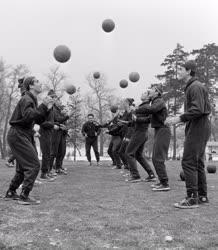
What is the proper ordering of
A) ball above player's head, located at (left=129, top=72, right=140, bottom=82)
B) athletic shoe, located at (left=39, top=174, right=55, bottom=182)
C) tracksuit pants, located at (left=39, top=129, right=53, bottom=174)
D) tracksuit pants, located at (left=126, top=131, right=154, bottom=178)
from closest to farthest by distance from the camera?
tracksuit pants, located at (left=126, top=131, right=154, bottom=178), tracksuit pants, located at (left=39, top=129, right=53, bottom=174), athletic shoe, located at (left=39, top=174, right=55, bottom=182), ball above player's head, located at (left=129, top=72, right=140, bottom=82)

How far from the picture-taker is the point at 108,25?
1327cm

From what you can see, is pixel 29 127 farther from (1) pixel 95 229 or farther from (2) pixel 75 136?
(2) pixel 75 136

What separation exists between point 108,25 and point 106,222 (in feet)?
32.5

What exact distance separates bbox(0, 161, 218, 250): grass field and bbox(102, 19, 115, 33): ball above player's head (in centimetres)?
794

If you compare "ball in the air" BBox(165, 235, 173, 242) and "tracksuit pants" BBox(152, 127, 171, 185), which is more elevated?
"tracksuit pants" BBox(152, 127, 171, 185)

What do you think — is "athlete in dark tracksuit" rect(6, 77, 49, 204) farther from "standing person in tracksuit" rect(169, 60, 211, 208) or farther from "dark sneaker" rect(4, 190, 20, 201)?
"standing person in tracksuit" rect(169, 60, 211, 208)

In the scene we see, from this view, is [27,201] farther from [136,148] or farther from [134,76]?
[134,76]

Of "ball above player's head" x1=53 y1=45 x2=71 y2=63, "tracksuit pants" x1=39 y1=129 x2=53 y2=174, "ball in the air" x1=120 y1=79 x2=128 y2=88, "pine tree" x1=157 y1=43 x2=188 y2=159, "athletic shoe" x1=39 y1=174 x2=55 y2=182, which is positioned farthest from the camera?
"pine tree" x1=157 y1=43 x2=188 y2=159

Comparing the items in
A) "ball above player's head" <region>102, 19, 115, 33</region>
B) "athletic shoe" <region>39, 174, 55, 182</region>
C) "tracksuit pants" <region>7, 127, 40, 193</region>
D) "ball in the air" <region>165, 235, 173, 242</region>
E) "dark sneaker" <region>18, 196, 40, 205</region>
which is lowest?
"ball in the air" <region>165, 235, 173, 242</region>

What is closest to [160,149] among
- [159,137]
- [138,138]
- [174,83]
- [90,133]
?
[159,137]

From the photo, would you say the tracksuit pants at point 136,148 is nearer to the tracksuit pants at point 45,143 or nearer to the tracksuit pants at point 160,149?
the tracksuit pants at point 160,149

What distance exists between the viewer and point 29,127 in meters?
6.05

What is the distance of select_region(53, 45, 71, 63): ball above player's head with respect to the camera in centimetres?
1159

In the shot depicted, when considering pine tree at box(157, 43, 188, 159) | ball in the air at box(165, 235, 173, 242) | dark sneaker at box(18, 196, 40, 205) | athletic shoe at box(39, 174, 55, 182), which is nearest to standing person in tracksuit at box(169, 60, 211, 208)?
ball in the air at box(165, 235, 173, 242)
